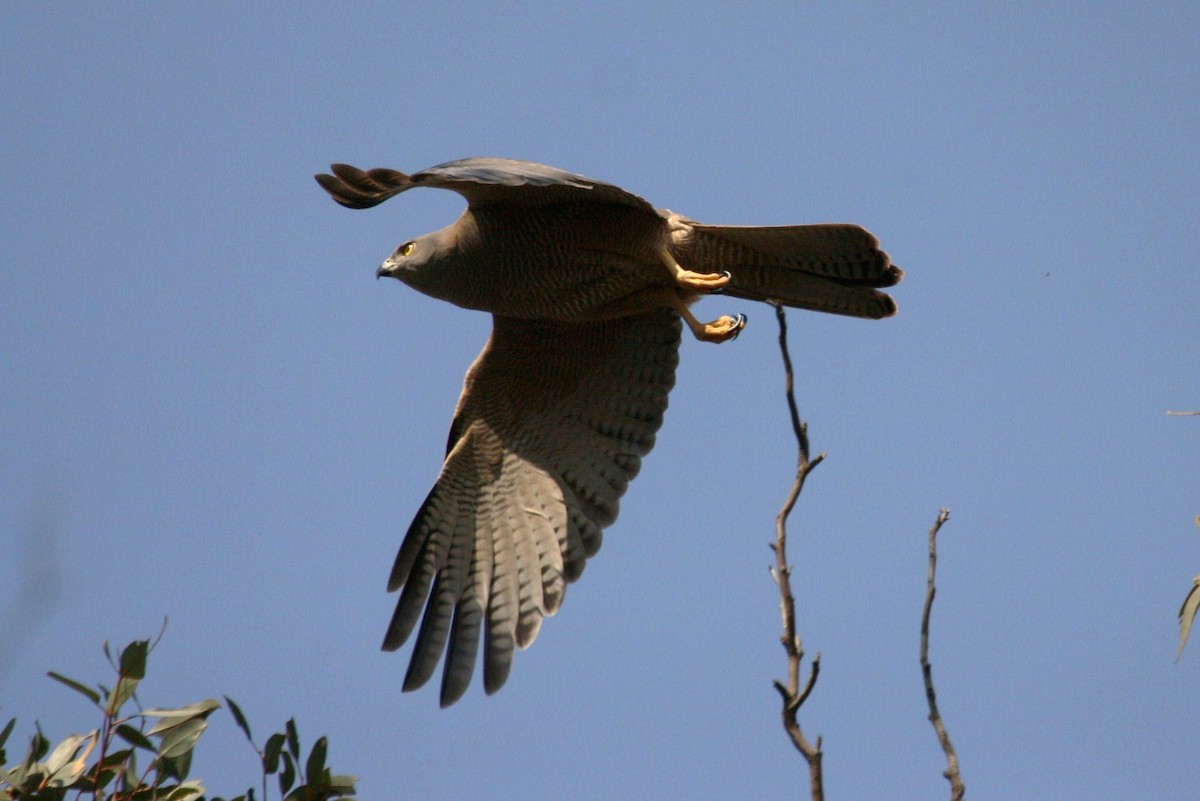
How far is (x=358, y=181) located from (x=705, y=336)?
2.07m

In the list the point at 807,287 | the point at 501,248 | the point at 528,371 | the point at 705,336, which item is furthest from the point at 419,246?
the point at 807,287

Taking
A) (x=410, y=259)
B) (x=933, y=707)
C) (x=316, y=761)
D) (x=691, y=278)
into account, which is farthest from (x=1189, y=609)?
(x=410, y=259)

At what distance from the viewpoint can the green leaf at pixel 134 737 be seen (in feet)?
10.7

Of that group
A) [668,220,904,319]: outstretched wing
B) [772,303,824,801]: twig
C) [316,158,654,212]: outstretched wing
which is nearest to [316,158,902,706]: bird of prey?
[668,220,904,319]: outstretched wing

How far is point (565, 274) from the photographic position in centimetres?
659

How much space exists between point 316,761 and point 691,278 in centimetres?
364

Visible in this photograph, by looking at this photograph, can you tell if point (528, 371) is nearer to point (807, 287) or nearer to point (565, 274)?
point (565, 274)

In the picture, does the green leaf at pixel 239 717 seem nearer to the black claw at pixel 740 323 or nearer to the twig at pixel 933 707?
the twig at pixel 933 707

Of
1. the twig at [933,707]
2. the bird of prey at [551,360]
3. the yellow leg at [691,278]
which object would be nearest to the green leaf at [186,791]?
the twig at [933,707]

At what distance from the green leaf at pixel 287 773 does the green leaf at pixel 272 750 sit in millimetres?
47

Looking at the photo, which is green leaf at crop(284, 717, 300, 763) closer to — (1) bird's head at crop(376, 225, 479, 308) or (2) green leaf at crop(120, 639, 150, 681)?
(2) green leaf at crop(120, 639, 150, 681)

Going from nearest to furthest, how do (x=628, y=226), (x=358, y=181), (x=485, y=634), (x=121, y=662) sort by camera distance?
(x=121, y=662) < (x=358, y=181) < (x=628, y=226) < (x=485, y=634)

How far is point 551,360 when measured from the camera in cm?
744

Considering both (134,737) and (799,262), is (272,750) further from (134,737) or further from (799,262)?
(799,262)
